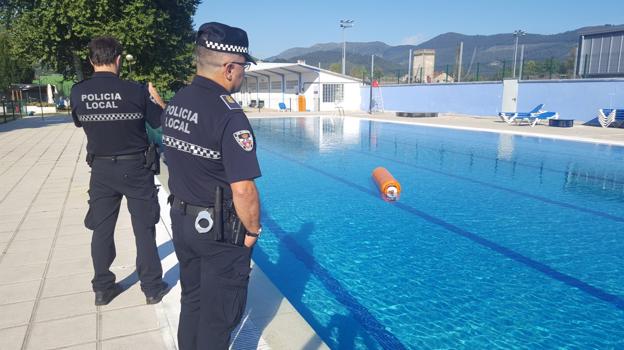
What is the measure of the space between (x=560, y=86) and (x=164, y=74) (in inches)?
778

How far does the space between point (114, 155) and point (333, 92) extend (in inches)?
1348

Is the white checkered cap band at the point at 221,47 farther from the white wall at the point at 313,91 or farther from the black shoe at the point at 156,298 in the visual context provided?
the white wall at the point at 313,91

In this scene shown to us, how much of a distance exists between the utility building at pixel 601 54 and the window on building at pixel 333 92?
690 inches

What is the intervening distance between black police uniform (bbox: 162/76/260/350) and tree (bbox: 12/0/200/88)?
44.7ft

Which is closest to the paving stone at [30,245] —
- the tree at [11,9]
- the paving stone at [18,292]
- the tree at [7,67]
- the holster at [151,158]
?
the paving stone at [18,292]

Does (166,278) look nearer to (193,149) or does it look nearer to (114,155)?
(114,155)

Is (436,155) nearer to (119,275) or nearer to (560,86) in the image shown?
(119,275)

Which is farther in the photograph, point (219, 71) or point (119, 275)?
point (119, 275)

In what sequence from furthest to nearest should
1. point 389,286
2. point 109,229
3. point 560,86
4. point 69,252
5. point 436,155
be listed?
1. point 560,86
2. point 436,155
3. point 389,286
4. point 69,252
5. point 109,229

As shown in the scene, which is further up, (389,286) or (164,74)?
(164,74)

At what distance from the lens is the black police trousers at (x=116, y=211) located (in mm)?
3186

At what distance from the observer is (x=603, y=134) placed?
16.3 meters

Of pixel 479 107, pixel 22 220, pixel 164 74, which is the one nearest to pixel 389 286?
pixel 22 220

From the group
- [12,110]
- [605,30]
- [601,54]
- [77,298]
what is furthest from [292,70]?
[77,298]
